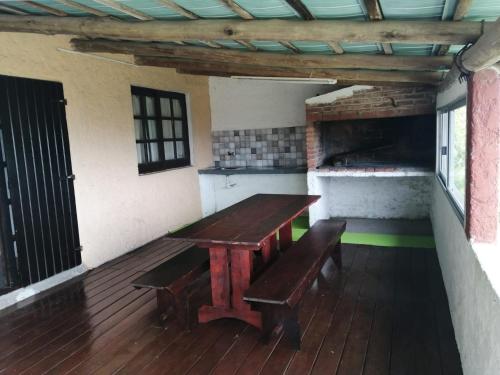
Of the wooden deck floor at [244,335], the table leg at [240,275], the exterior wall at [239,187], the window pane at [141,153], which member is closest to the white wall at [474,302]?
the wooden deck floor at [244,335]

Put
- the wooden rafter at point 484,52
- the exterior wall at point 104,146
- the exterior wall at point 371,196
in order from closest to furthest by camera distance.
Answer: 1. the wooden rafter at point 484,52
2. the exterior wall at point 104,146
3. the exterior wall at point 371,196

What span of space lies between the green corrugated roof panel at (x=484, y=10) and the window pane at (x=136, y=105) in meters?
4.37

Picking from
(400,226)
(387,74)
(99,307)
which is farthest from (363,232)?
(99,307)

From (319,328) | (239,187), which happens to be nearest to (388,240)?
(319,328)

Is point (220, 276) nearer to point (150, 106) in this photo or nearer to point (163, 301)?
point (163, 301)

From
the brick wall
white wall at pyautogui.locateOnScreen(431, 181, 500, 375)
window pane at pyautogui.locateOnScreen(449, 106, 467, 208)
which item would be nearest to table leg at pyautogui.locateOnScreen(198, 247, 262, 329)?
white wall at pyautogui.locateOnScreen(431, 181, 500, 375)

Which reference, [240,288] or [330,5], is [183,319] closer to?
[240,288]

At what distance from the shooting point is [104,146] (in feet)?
A: 15.8

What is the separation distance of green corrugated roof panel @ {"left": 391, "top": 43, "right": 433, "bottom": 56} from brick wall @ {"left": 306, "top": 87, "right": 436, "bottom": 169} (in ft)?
6.69

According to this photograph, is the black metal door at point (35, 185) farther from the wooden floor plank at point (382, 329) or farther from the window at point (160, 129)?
the wooden floor plank at point (382, 329)

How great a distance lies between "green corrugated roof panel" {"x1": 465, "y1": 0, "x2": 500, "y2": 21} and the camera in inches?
68.5

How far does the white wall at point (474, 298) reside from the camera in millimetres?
1675

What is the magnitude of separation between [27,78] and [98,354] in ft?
8.87

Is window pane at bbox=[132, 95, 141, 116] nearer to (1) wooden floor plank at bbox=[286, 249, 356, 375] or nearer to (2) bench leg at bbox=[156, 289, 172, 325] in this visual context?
(2) bench leg at bbox=[156, 289, 172, 325]
